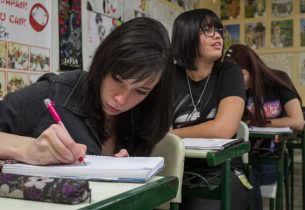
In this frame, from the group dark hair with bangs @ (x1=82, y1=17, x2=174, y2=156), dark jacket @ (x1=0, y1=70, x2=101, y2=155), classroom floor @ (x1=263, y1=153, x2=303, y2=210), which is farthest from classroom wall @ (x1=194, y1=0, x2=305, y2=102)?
dark jacket @ (x1=0, y1=70, x2=101, y2=155)

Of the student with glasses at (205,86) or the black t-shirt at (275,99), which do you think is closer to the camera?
the student with glasses at (205,86)

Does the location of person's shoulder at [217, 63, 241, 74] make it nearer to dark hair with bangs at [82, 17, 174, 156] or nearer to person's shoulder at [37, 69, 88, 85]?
dark hair with bangs at [82, 17, 174, 156]

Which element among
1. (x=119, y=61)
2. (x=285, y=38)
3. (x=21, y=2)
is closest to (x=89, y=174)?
(x=119, y=61)

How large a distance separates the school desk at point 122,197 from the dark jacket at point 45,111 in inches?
13.9

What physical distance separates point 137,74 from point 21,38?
1010 millimetres

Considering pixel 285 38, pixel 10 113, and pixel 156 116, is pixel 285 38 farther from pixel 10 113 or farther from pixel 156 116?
pixel 10 113

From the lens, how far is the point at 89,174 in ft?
2.41

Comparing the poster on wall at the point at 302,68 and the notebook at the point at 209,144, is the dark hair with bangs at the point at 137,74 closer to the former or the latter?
the notebook at the point at 209,144

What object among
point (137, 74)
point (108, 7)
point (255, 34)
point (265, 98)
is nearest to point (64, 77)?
point (137, 74)

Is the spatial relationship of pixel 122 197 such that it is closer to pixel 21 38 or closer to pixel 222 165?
pixel 222 165

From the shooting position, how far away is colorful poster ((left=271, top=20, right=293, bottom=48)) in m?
4.07

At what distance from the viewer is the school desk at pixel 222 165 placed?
4.43ft

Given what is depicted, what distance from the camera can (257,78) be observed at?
2.64m

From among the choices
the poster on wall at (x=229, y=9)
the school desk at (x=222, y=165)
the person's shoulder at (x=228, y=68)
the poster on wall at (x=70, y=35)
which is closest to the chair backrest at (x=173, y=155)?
the school desk at (x=222, y=165)
